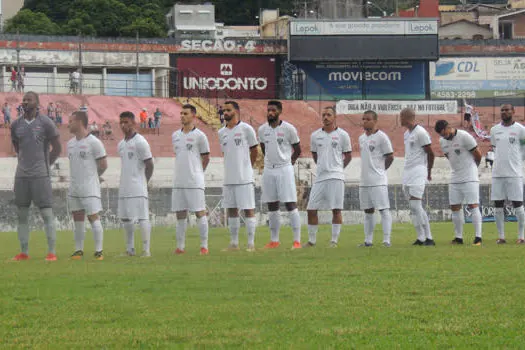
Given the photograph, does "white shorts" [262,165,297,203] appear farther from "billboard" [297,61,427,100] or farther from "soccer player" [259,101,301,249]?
"billboard" [297,61,427,100]

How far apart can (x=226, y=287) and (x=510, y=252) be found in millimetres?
6134

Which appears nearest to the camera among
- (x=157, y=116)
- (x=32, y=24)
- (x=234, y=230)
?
(x=234, y=230)

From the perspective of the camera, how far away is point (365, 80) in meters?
65.6

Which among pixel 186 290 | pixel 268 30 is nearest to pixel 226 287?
pixel 186 290

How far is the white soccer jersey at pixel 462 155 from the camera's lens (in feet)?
62.4

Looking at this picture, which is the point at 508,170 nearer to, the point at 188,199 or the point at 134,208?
the point at 188,199

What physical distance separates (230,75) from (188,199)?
50145 mm

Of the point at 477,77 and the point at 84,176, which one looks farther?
the point at 477,77

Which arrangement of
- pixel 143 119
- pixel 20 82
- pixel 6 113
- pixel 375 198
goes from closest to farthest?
pixel 375 198, pixel 6 113, pixel 143 119, pixel 20 82

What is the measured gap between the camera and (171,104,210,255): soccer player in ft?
56.7

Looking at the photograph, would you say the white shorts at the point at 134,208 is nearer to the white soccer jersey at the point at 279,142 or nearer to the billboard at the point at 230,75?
the white soccer jersey at the point at 279,142

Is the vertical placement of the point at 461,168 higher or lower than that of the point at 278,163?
lower

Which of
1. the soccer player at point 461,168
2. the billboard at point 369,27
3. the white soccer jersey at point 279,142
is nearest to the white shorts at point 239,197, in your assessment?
the white soccer jersey at point 279,142

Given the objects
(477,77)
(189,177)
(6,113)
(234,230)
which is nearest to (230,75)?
(477,77)
